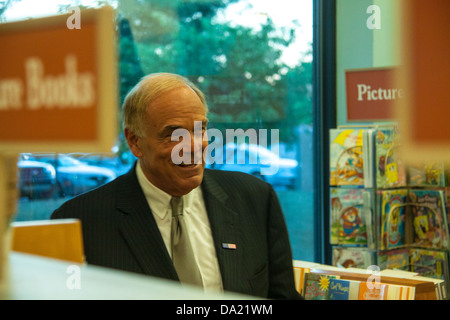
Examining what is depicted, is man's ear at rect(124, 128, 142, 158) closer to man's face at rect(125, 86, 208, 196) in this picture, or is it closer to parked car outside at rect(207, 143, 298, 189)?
man's face at rect(125, 86, 208, 196)

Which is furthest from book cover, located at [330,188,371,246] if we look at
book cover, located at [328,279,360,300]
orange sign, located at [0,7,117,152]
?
orange sign, located at [0,7,117,152]

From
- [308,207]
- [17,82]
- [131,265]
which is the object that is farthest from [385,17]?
[17,82]

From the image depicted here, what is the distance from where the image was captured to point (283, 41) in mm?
5496

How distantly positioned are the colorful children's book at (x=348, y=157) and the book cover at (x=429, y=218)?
511 mm

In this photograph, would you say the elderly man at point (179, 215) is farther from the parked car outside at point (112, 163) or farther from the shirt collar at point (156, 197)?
the parked car outside at point (112, 163)

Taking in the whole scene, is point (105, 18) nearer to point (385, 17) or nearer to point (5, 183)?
point (5, 183)

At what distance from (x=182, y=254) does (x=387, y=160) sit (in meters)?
2.80

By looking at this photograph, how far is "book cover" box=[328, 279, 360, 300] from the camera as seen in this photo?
2.63 meters

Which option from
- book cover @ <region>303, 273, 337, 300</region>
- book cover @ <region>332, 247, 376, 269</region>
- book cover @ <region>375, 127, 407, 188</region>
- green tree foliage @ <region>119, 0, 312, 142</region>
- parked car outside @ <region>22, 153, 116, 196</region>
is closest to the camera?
book cover @ <region>303, 273, 337, 300</region>

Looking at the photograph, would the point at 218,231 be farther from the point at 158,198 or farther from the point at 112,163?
the point at 112,163

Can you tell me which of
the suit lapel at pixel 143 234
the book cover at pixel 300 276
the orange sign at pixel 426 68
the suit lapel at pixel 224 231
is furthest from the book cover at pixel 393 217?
the orange sign at pixel 426 68

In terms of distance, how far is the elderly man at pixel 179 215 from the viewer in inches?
74.6
